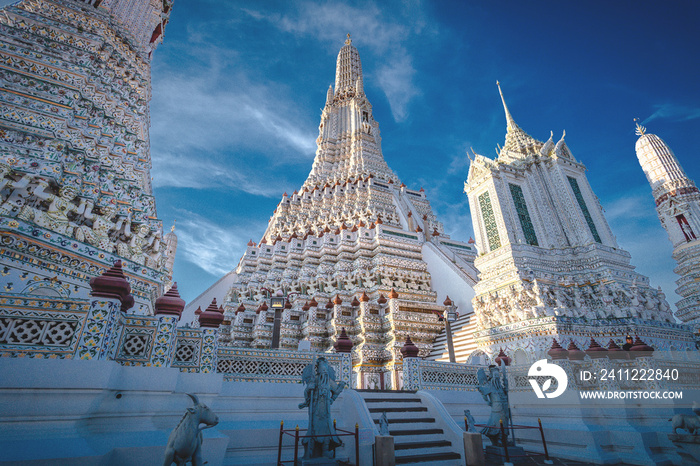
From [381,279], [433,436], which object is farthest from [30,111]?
[381,279]

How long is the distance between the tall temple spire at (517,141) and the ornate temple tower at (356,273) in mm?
6457

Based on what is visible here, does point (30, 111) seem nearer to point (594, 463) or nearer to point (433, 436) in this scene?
point (433, 436)

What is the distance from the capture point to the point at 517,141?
17.4 metres

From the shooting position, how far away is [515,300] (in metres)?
11.8

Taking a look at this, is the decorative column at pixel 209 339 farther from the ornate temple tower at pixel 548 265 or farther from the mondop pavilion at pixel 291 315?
the ornate temple tower at pixel 548 265

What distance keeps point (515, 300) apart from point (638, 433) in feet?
19.0

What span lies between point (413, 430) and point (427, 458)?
0.74 meters

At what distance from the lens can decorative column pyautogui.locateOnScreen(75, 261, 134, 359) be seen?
13.1ft

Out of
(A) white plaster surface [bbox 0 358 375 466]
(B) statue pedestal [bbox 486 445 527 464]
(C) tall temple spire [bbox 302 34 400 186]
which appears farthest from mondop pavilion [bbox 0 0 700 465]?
(C) tall temple spire [bbox 302 34 400 186]

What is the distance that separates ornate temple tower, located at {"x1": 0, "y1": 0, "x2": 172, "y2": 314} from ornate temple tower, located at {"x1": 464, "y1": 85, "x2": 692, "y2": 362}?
1127 centimetres

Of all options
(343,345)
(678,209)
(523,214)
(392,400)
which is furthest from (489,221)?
(678,209)

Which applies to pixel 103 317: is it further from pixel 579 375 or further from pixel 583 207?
pixel 583 207

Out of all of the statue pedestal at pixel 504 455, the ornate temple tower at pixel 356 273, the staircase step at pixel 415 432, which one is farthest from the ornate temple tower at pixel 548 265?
the staircase step at pixel 415 432

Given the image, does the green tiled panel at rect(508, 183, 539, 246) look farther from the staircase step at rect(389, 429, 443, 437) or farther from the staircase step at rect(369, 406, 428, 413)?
the staircase step at rect(389, 429, 443, 437)
